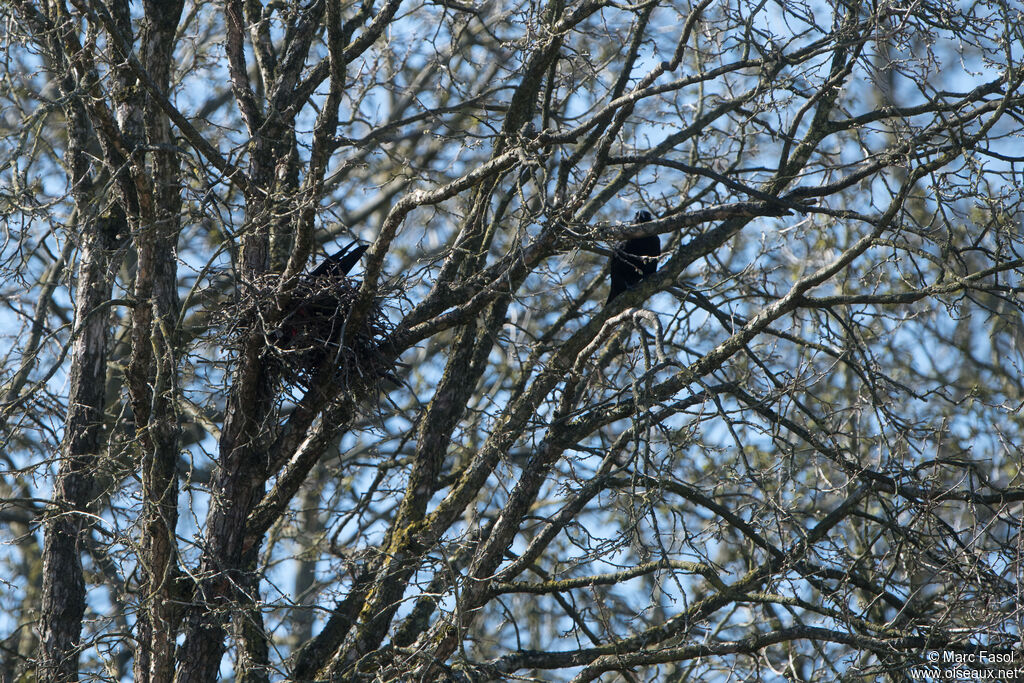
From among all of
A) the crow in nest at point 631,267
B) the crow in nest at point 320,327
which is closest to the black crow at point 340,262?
the crow in nest at point 320,327

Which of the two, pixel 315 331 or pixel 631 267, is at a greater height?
pixel 631 267

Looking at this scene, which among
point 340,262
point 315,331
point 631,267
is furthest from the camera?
point 631,267

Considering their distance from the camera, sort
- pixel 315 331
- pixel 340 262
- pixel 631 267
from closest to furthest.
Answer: pixel 315 331, pixel 340 262, pixel 631 267

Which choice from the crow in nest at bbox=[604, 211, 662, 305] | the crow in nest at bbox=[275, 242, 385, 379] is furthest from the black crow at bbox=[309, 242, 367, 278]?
the crow in nest at bbox=[604, 211, 662, 305]

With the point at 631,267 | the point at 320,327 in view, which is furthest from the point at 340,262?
the point at 631,267

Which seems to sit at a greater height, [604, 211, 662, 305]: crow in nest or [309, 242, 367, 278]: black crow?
[604, 211, 662, 305]: crow in nest

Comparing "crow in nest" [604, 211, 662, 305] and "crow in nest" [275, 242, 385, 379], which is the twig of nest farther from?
"crow in nest" [604, 211, 662, 305]

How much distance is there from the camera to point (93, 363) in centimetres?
557

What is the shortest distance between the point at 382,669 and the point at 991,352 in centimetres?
933

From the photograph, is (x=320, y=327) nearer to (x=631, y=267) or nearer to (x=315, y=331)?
(x=315, y=331)

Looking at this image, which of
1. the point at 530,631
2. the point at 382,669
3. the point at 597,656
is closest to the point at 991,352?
the point at 530,631

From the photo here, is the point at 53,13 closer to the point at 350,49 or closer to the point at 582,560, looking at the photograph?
the point at 350,49

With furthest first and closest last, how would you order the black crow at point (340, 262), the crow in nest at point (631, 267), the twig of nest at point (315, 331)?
1. the crow in nest at point (631, 267)
2. the black crow at point (340, 262)
3. the twig of nest at point (315, 331)

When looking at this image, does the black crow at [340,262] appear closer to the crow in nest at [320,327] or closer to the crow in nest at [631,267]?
the crow in nest at [320,327]
